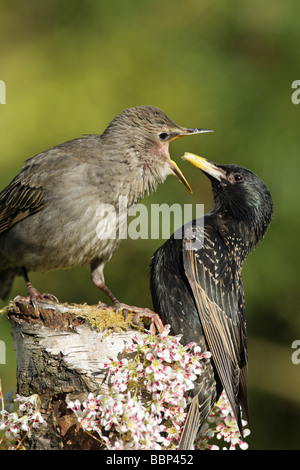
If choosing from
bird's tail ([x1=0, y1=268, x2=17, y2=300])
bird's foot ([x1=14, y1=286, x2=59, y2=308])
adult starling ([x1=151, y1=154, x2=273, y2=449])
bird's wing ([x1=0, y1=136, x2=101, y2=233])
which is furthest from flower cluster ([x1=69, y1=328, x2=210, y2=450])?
bird's tail ([x1=0, y1=268, x2=17, y2=300])

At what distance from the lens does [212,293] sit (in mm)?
3744

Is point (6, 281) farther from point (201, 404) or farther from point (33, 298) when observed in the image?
point (201, 404)

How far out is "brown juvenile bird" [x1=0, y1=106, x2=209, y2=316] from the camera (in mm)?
3912

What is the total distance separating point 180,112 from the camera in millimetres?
5184

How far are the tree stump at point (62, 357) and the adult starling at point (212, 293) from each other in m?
0.39

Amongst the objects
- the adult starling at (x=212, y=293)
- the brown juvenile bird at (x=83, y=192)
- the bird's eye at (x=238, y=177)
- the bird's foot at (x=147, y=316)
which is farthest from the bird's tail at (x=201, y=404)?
the bird's eye at (x=238, y=177)

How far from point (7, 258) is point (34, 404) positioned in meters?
1.44

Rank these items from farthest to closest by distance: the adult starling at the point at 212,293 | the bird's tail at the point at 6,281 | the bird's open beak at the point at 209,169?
the bird's tail at the point at 6,281, the bird's open beak at the point at 209,169, the adult starling at the point at 212,293

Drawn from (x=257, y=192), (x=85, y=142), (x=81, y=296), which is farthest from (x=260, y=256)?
(x=85, y=142)

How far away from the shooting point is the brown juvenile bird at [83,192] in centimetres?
391

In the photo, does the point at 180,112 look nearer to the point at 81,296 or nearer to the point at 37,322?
the point at 81,296

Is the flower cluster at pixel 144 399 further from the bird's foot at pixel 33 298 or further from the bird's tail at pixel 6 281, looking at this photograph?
the bird's tail at pixel 6 281

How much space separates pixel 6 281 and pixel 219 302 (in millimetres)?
1575

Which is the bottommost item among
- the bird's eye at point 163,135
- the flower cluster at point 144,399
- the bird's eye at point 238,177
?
the flower cluster at point 144,399
